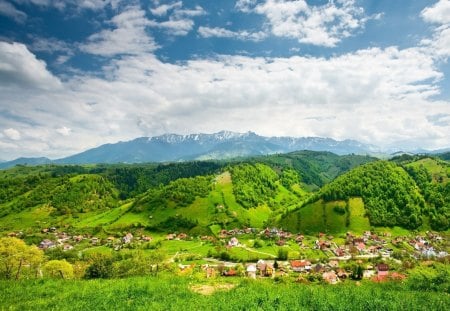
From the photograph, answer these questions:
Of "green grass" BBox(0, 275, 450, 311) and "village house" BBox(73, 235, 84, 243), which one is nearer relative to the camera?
"green grass" BBox(0, 275, 450, 311)

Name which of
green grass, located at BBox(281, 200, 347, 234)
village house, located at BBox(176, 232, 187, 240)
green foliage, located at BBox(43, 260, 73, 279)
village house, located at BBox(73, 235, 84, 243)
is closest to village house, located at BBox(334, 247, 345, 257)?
green grass, located at BBox(281, 200, 347, 234)

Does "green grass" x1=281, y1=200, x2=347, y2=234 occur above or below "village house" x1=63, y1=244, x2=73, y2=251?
above

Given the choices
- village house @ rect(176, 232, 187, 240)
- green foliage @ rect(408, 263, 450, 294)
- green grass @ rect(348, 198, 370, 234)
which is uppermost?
green foliage @ rect(408, 263, 450, 294)

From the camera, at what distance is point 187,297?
2930cm

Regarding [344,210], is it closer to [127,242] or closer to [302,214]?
[302,214]

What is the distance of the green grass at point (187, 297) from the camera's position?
26.2 metres

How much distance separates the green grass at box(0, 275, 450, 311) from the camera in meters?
26.2

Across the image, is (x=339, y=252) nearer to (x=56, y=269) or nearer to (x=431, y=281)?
(x=431, y=281)

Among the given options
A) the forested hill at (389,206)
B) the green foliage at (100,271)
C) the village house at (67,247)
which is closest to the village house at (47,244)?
the village house at (67,247)

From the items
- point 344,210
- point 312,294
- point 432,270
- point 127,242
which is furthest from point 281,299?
point 344,210

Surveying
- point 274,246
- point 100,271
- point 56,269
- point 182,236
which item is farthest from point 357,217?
point 100,271

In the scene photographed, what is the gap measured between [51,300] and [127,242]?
150265mm

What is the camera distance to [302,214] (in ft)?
646

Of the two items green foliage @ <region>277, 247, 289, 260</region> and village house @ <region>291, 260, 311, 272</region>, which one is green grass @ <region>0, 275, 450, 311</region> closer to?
village house @ <region>291, 260, 311, 272</region>
